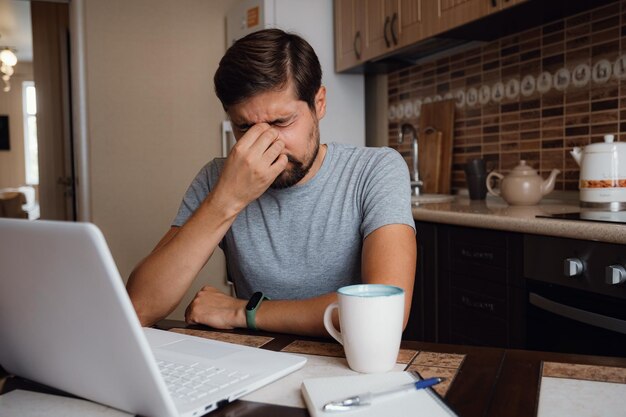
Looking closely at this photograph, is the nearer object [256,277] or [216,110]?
[256,277]

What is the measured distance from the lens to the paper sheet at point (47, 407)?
27.0 inches

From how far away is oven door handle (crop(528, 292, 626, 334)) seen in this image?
1.55 meters

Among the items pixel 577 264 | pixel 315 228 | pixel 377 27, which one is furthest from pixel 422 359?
pixel 377 27

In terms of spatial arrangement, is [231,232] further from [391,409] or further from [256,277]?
[391,409]

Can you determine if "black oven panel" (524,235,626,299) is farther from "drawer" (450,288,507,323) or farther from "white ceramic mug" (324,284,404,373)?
"white ceramic mug" (324,284,404,373)

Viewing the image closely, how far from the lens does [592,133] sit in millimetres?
2287

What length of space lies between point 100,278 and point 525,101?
236cm

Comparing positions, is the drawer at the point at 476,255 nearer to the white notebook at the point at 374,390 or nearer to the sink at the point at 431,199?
the sink at the point at 431,199

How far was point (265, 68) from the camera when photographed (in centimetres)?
136

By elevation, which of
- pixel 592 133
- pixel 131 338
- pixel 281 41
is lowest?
pixel 131 338

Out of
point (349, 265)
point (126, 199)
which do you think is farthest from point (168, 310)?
point (126, 199)

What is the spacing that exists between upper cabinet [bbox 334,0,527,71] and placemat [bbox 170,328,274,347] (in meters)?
1.64

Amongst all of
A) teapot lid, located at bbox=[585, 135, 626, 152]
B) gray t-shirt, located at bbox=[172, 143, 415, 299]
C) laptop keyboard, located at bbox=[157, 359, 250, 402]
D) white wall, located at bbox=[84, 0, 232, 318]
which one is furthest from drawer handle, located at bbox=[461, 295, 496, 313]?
white wall, located at bbox=[84, 0, 232, 318]

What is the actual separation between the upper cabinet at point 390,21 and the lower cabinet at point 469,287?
82cm
